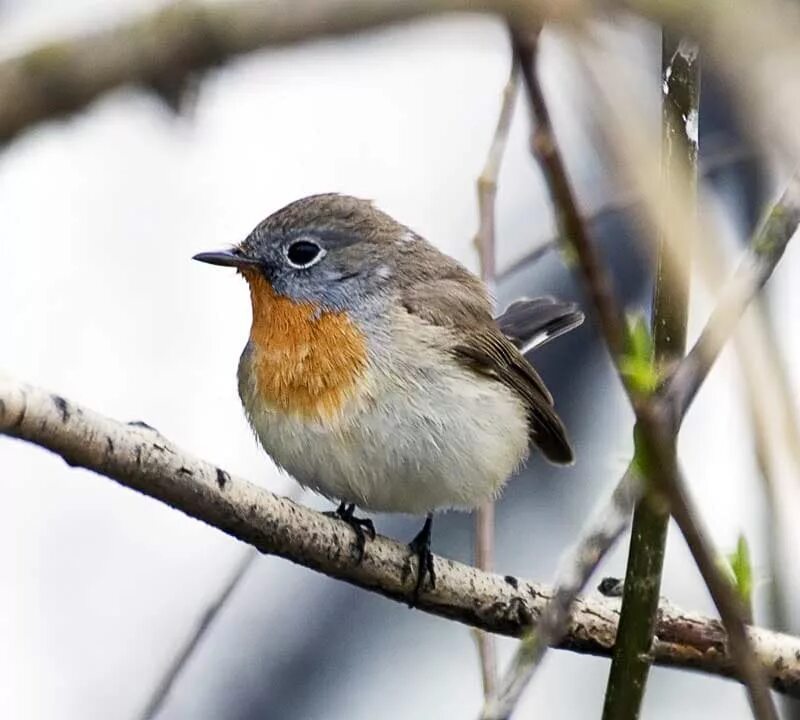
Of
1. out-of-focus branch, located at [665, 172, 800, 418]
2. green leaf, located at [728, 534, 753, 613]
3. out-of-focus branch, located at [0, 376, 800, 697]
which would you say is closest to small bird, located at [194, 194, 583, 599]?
out-of-focus branch, located at [0, 376, 800, 697]

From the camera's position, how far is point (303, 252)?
5930 millimetres

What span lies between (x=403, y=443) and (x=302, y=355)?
0.61 m

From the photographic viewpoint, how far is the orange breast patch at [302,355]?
520cm

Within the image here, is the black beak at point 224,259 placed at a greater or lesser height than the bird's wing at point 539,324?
lesser

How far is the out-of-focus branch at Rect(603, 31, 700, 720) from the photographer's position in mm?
2799

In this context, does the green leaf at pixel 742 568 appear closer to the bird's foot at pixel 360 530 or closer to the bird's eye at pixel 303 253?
the bird's foot at pixel 360 530

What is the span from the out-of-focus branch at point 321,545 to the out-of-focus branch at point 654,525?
92 cm

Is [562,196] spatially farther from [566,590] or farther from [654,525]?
[654,525]

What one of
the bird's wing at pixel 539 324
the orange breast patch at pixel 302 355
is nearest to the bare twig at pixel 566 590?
the orange breast patch at pixel 302 355

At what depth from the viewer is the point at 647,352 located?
242cm

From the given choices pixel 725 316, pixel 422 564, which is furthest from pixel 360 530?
pixel 725 316

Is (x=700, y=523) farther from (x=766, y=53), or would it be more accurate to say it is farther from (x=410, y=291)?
(x=410, y=291)

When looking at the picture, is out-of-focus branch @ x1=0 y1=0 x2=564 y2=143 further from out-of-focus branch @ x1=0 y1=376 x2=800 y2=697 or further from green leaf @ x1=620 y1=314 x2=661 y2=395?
out-of-focus branch @ x1=0 y1=376 x2=800 y2=697

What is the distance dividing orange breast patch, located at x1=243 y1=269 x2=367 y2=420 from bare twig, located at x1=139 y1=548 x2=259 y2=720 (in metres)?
0.89
